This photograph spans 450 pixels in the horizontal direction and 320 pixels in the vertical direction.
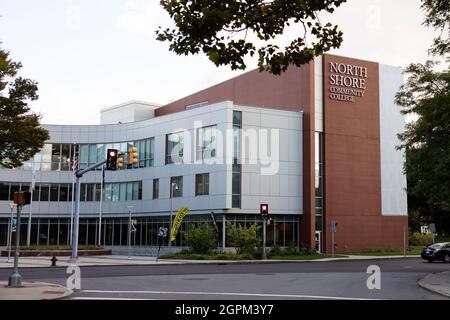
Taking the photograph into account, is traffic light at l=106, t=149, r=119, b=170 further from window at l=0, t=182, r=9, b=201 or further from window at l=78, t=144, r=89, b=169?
window at l=0, t=182, r=9, b=201

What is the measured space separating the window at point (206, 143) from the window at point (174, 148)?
7.36 ft

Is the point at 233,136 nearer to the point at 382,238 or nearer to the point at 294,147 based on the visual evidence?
the point at 294,147

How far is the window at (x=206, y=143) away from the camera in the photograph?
4881cm

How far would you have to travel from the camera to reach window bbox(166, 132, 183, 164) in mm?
51938

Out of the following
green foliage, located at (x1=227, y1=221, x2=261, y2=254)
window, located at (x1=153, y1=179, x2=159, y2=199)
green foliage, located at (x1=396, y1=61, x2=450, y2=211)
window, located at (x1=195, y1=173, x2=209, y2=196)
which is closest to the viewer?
green foliage, located at (x1=396, y1=61, x2=450, y2=211)

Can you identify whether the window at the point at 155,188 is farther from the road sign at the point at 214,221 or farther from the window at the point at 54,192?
the window at the point at 54,192

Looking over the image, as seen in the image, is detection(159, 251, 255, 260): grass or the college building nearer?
detection(159, 251, 255, 260): grass

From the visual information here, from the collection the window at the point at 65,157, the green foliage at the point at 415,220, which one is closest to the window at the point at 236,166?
the window at the point at 65,157

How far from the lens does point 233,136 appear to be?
48188mm

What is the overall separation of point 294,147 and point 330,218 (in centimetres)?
714

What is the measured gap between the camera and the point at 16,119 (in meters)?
29.7

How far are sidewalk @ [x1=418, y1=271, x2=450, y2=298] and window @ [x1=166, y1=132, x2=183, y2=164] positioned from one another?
30.4m

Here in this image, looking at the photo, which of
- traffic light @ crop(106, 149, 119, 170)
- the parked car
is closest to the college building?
the parked car
